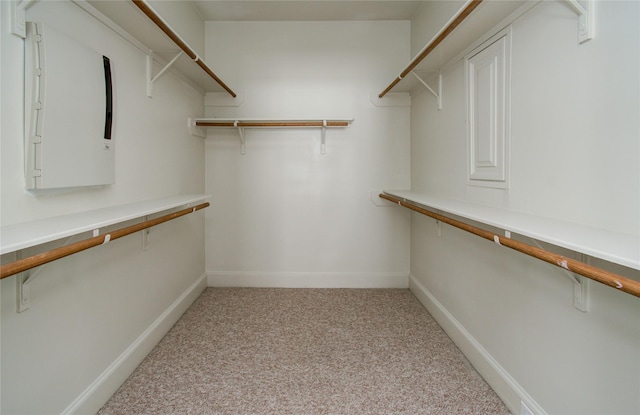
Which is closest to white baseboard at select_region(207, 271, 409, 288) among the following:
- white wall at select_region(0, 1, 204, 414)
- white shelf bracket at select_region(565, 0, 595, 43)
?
white wall at select_region(0, 1, 204, 414)

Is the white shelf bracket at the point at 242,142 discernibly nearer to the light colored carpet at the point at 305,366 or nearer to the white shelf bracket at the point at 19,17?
the light colored carpet at the point at 305,366

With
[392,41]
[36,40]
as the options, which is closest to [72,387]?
[36,40]

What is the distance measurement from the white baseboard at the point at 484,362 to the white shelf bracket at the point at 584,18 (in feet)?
5.00

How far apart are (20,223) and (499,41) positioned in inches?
92.4

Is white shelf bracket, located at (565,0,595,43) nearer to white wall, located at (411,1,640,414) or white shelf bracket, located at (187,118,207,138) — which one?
white wall, located at (411,1,640,414)

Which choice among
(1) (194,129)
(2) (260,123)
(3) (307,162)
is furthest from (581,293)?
(1) (194,129)

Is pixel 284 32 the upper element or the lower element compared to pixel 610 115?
upper

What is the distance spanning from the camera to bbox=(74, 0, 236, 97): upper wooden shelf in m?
1.49

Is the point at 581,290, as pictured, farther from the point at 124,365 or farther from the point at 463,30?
the point at 124,365

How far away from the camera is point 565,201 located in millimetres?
1230

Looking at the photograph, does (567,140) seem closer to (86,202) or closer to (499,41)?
(499,41)

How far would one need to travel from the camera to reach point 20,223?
116 cm

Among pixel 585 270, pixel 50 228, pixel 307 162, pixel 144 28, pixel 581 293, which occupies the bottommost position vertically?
pixel 581 293

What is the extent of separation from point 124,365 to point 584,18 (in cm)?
269
